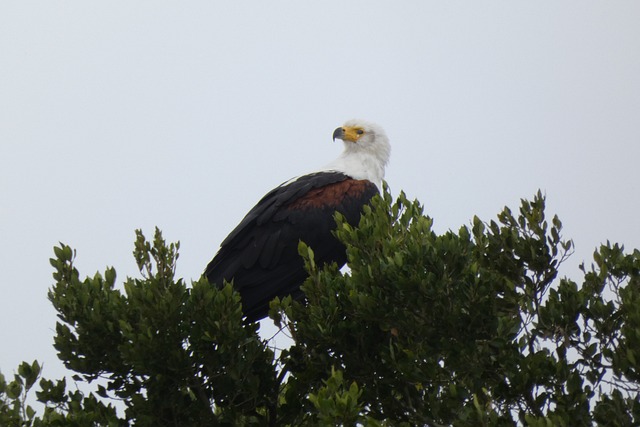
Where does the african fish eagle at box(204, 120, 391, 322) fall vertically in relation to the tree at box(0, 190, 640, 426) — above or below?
above

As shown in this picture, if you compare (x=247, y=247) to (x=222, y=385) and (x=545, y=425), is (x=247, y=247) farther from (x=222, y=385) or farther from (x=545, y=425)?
(x=545, y=425)

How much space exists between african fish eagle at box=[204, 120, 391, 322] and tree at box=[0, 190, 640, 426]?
8.06 feet

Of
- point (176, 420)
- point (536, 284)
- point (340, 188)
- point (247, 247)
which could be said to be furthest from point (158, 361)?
point (340, 188)

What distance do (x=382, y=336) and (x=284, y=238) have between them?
326 cm

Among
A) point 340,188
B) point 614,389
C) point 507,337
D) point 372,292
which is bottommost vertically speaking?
point 614,389

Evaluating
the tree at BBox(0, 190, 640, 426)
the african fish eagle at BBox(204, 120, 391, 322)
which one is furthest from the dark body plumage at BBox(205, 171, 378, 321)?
the tree at BBox(0, 190, 640, 426)

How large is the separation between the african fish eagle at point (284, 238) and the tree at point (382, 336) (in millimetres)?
2457

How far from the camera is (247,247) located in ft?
30.3

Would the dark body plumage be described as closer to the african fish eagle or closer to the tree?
the african fish eagle

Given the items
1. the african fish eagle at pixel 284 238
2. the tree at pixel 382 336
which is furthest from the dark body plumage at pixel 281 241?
the tree at pixel 382 336

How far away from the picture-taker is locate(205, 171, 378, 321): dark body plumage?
356 inches

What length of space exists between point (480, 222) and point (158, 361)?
253 cm

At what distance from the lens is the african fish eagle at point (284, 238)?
29.7 feet

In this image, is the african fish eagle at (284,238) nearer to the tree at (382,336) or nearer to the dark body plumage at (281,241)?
the dark body plumage at (281,241)
